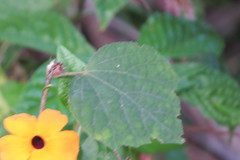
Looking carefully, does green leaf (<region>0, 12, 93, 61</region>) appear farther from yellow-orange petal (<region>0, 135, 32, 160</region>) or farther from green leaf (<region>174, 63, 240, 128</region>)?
yellow-orange petal (<region>0, 135, 32, 160</region>)

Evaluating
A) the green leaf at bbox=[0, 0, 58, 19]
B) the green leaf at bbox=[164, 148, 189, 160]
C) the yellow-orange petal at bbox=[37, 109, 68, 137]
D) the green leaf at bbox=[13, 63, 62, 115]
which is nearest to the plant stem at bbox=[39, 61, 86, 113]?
the yellow-orange petal at bbox=[37, 109, 68, 137]

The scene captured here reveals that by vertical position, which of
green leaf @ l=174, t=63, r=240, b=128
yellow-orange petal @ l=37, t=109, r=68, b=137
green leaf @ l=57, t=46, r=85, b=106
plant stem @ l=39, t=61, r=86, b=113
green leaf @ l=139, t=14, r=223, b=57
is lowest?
green leaf @ l=174, t=63, r=240, b=128

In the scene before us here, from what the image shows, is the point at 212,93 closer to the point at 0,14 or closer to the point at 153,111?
the point at 153,111

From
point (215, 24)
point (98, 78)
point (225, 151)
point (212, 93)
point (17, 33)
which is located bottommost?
point (225, 151)

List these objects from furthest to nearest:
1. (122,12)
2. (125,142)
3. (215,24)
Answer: (215,24), (122,12), (125,142)

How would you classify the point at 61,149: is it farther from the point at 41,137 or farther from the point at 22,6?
the point at 22,6

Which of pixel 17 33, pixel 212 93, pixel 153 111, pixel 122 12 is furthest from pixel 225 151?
pixel 153 111

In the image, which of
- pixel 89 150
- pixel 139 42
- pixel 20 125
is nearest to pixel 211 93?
pixel 139 42

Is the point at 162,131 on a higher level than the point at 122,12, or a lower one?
higher
